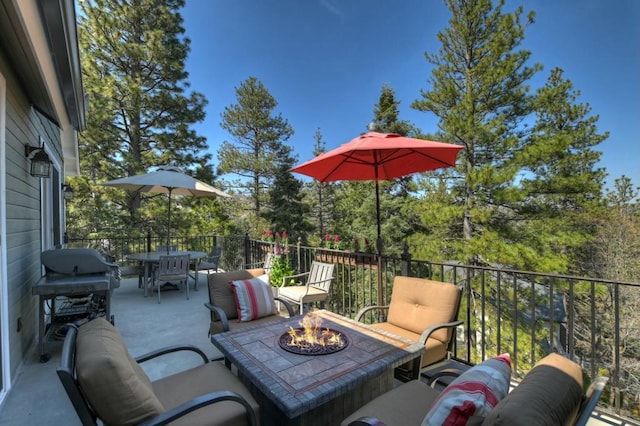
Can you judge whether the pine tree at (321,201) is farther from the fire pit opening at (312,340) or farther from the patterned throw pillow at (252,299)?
the fire pit opening at (312,340)

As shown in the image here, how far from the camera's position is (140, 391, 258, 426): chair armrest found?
4.08ft

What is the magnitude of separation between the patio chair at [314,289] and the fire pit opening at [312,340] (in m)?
1.61

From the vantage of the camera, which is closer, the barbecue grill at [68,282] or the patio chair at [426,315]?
the patio chair at [426,315]

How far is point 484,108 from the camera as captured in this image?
11.0m

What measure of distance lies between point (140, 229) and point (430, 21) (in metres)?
13.0

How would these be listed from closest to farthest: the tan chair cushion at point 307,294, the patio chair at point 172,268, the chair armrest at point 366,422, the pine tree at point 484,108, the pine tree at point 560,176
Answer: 1. the chair armrest at point 366,422
2. the tan chair cushion at point 307,294
3. the patio chair at point 172,268
4. the pine tree at point 560,176
5. the pine tree at point 484,108

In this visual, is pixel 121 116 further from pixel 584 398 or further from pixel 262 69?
pixel 584 398

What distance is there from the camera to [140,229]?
11.3 metres

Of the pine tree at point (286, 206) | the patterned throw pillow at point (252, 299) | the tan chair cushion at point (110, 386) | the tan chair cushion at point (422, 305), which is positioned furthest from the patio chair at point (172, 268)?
the pine tree at point (286, 206)

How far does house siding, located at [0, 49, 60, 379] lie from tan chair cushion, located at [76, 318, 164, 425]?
2127mm

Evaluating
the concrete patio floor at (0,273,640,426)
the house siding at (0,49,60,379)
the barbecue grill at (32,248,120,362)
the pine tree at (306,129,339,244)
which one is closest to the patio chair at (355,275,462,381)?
the concrete patio floor at (0,273,640,426)

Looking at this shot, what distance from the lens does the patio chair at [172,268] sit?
5.10m

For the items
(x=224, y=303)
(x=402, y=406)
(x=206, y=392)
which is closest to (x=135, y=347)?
(x=224, y=303)

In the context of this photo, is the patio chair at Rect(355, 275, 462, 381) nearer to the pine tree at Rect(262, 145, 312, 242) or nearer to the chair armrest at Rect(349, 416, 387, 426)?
the chair armrest at Rect(349, 416, 387, 426)
